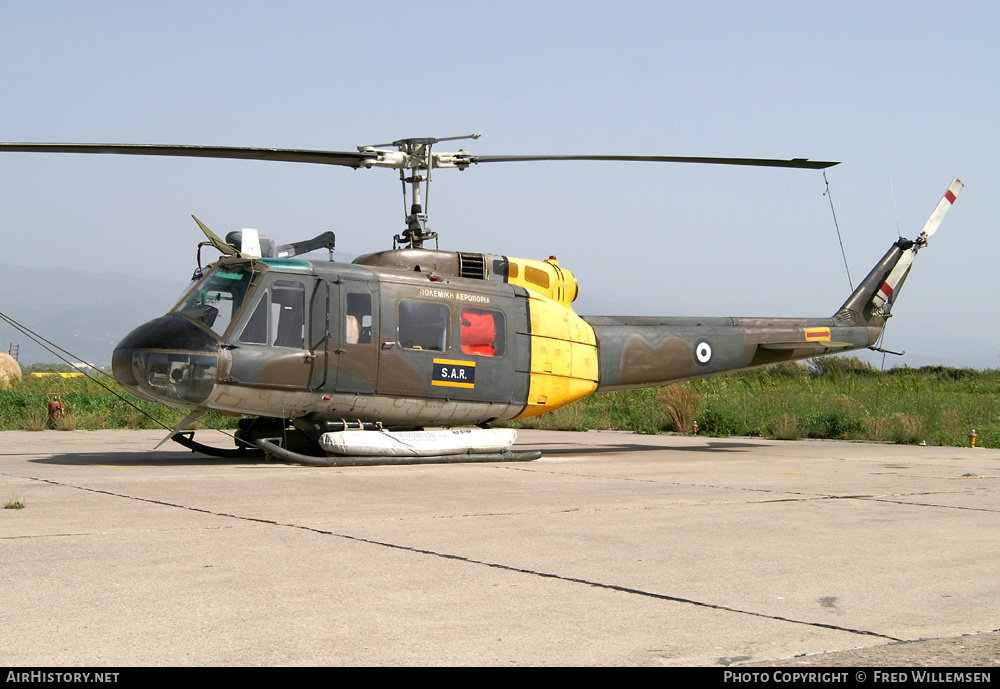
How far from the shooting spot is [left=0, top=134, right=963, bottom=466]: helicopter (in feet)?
35.3

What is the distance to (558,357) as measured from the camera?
529 inches

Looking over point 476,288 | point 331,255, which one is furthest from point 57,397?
point 476,288

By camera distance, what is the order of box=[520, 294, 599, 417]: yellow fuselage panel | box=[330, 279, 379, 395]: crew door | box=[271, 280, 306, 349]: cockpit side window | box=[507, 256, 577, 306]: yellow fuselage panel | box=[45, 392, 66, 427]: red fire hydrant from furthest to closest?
box=[45, 392, 66, 427]: red fire hydrant, box=[507, 256, 577, 306]: yellow fuselage panel, box=[520, 294, 599, 417]: yellow fuselage panel, box=[330, 279, 379, 395]: crew door, box=[271, 280, 306, 349]: cockpit side window

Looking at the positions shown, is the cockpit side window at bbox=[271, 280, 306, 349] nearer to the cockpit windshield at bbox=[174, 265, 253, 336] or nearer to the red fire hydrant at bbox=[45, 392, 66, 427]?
the cockpit windshield at bbox=[174, 265, 253, 336]

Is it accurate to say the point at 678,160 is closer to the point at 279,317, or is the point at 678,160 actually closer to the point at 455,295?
the point at 455,295

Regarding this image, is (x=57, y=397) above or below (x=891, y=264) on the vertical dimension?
below

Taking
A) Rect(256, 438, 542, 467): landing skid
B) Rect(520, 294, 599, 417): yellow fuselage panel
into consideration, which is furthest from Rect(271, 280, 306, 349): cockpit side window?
Rect(520, 294, 599, 417): yellow fuselage panel

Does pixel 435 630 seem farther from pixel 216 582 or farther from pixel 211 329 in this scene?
pixel 211 329

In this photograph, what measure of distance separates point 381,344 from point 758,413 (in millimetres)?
11338

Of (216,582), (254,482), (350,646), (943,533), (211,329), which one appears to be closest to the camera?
(350,646)

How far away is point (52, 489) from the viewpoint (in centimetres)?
834

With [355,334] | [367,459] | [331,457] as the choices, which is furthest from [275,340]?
[367,459]

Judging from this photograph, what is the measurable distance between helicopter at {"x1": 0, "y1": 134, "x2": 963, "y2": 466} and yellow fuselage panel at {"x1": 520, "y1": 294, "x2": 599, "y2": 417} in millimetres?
25

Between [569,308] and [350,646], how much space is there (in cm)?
1064
